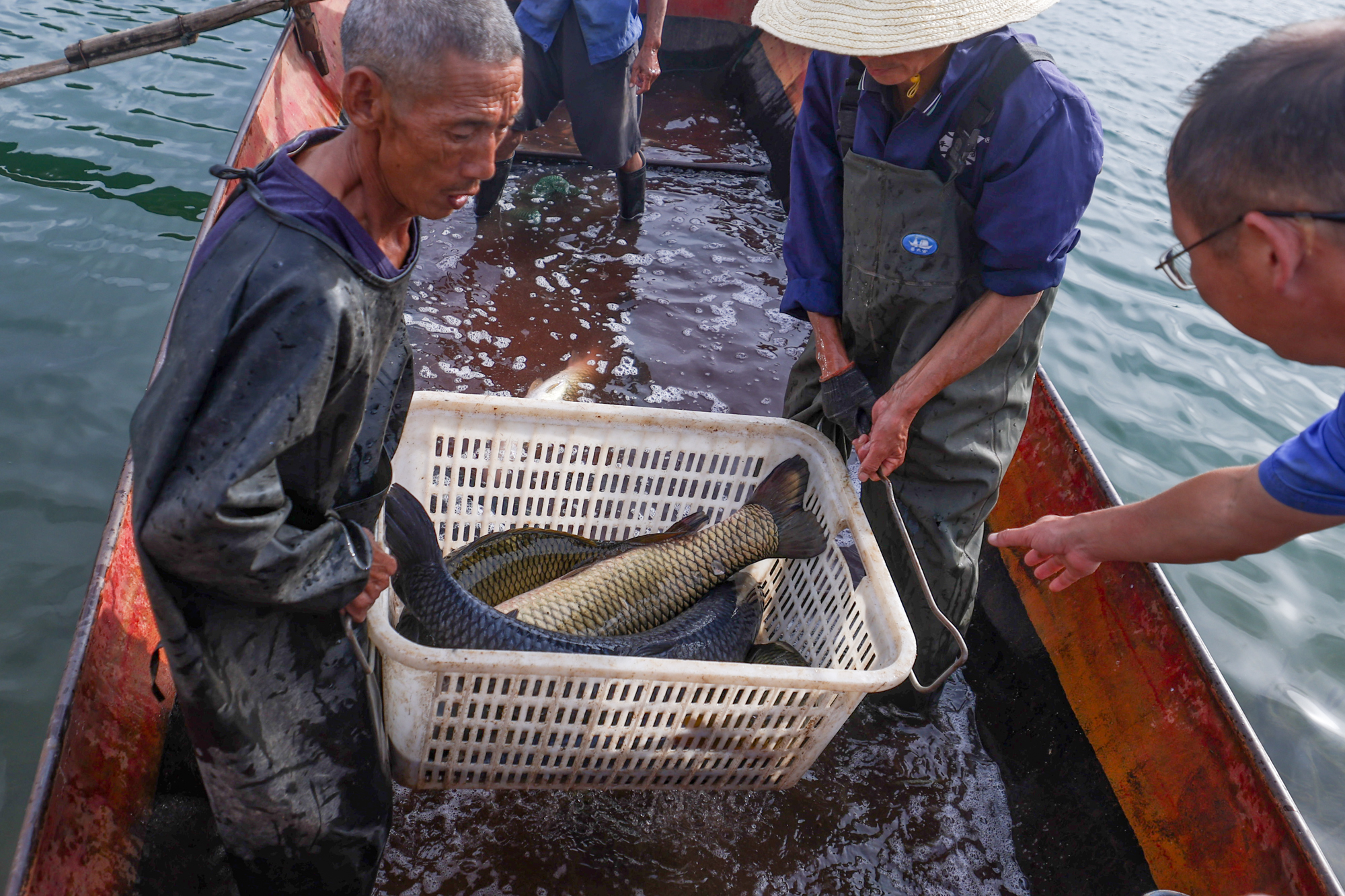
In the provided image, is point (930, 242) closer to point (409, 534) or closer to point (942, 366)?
point (942, 366)

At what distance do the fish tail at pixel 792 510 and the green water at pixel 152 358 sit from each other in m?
1.74

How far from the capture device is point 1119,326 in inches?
283

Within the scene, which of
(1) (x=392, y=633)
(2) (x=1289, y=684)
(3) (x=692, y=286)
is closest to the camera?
(1) (x=392, y=633)

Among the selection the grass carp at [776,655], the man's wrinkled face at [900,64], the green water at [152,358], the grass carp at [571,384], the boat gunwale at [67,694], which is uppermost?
the man's wrinkled face at [900,64]

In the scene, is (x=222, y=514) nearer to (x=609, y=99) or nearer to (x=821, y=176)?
(x=821, y=176)

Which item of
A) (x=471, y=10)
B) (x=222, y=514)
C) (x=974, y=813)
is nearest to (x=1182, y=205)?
(x=471, y=10)

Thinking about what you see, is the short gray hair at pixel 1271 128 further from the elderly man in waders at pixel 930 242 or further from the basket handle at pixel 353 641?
the basket handle at pixel 353 641

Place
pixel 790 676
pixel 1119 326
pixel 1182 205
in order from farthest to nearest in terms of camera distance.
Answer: pixel 1119 326 < pixel 790 676 < pixel 1182 205

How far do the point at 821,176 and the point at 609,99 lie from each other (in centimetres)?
287

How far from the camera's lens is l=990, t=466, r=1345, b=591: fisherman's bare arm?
5.25 ft

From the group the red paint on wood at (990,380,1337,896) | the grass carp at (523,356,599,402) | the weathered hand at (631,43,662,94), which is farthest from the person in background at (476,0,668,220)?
the red paint on wood at (990,380,1337,896)

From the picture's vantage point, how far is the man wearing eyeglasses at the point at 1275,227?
47.2 inches

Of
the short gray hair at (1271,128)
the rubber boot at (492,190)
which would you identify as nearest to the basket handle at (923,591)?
the short gray hair at (1271,128)

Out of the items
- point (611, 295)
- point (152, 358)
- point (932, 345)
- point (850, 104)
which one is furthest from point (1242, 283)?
point (152, 358)
